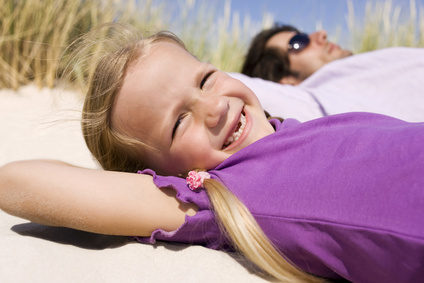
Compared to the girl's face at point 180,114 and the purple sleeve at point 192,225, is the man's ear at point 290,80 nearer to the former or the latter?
the girl's face at point 180,114

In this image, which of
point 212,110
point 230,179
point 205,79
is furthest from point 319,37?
point 230,179

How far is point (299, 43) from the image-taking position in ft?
12.4

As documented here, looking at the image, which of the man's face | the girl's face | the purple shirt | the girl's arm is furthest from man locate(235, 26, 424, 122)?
the girl's arm

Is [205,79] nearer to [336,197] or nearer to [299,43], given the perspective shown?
[336,197]

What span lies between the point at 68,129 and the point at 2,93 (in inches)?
41.8

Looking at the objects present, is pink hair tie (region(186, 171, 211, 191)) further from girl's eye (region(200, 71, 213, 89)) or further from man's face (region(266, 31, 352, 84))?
man's face (region(266, 31, 352, 84))

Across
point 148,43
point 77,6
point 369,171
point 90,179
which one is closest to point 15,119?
point 77,6

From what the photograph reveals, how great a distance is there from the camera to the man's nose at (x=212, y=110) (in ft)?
5.04

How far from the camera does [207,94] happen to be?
160 centimetres

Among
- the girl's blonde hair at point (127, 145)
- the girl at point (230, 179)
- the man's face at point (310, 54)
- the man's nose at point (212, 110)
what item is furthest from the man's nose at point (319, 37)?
the man's nose at point (212, 110)

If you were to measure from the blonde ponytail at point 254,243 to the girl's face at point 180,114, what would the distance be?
29cm

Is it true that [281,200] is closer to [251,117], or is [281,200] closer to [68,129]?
[251,117]

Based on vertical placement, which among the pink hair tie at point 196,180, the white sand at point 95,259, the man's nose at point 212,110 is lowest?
the white sand at point 95,259

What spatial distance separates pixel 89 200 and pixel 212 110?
52 centimetres
